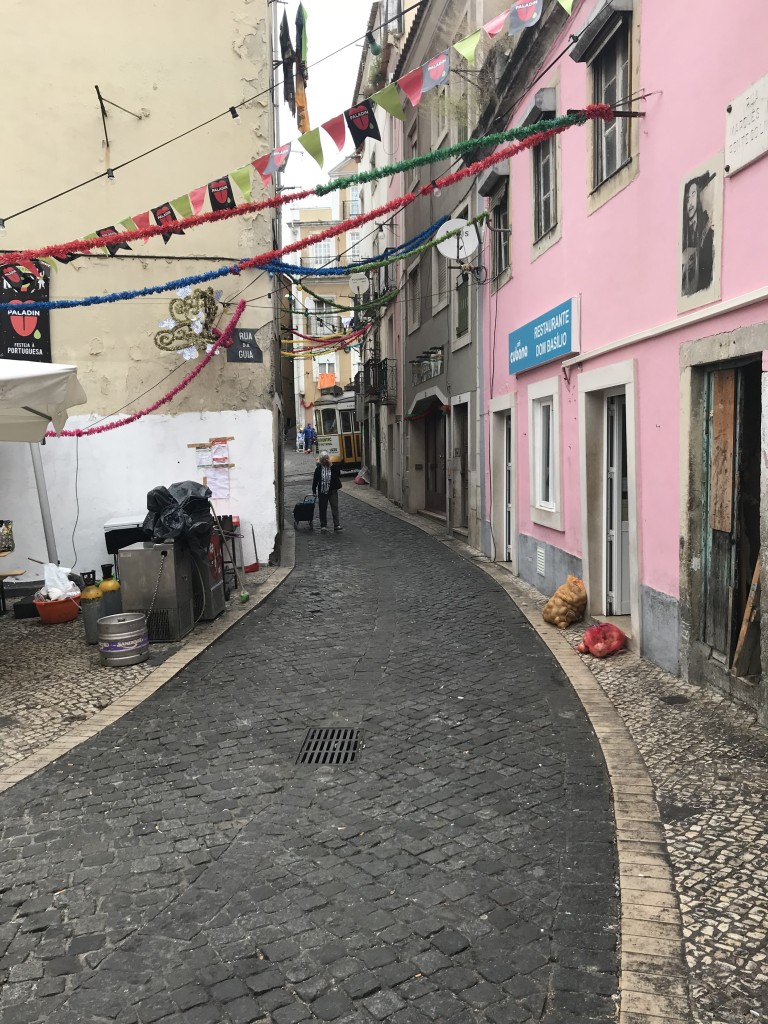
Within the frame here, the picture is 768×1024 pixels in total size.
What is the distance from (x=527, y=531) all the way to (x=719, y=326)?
5.35 meters

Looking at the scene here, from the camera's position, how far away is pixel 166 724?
213 inches

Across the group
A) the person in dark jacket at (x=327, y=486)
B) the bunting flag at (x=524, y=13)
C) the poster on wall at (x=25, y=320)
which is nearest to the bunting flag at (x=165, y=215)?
the poster on wall at (x=25, y=320)

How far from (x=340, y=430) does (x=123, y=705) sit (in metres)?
31.9

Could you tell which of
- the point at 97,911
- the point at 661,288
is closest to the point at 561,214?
the point at 661,288

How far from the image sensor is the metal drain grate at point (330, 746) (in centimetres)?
468

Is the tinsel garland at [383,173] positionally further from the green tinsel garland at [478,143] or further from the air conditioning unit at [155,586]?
the air conditioning unit at [155,586]

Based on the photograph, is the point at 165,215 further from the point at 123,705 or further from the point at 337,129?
the point at 123,705

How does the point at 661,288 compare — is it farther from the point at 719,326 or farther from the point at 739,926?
the point at 739,926

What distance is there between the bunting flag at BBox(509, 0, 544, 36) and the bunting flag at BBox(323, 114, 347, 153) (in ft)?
5.25

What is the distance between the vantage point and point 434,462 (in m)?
19.6

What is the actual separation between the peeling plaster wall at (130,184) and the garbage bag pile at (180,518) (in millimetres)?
3161

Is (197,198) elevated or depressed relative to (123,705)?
elevated

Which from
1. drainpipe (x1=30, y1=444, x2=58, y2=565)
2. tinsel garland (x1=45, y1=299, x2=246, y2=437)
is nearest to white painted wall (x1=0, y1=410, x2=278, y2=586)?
tinsel garland (x1=45, y1=299, x2=246, y2=437)

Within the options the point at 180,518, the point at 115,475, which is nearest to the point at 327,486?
the point at 115,475
